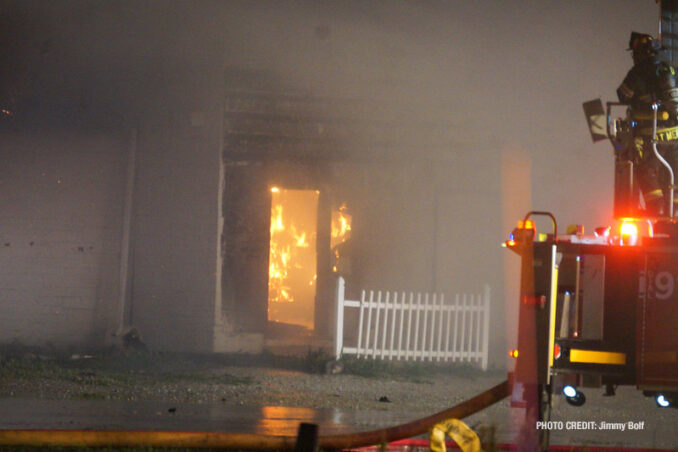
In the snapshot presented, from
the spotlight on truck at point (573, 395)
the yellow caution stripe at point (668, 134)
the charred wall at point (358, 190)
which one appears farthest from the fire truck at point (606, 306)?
the charred wall at point (358, 190)

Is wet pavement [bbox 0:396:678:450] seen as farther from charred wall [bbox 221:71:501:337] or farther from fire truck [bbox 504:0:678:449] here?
charred wall [bbox 221:71:501:337]

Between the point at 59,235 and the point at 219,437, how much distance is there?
317 inches

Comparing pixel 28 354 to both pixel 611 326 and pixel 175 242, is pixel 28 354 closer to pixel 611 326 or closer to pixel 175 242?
pixel 175 242

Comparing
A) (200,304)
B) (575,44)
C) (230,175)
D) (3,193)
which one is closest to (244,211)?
(230,175)

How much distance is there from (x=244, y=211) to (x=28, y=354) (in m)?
3.76

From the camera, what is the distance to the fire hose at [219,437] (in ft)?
16.9

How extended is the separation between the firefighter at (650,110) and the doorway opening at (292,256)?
1125 centimetres

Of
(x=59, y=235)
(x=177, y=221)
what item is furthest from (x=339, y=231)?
(x=59, y=235)

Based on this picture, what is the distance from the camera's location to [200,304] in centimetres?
1247

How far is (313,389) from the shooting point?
9.25 metres

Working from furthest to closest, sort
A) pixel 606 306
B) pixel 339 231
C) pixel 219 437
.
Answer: pixel 339 231 → pixel 606 306 → pixel 219 437

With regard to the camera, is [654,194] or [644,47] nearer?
[654,194]

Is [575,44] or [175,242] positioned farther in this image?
[575,44]

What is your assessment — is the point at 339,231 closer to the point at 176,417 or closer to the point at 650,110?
the point at 176,417
